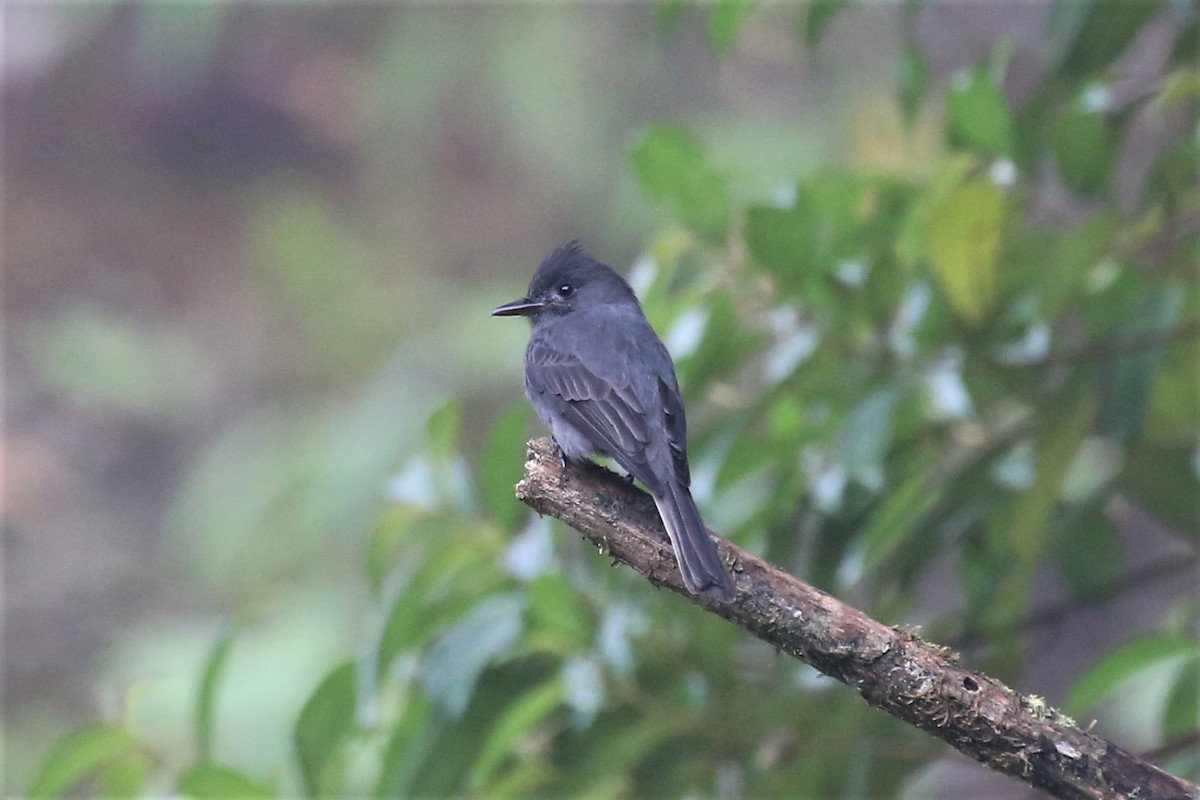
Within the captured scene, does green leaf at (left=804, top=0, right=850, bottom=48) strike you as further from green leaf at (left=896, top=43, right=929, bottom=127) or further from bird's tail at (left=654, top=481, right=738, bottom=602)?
bird's tail at (left=654, top=481, right=738, bottom=602)

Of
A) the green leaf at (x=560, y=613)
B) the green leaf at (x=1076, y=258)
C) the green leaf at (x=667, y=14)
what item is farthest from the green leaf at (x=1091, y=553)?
the green leaf at (x=667, y=14)

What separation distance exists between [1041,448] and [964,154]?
2.52ft

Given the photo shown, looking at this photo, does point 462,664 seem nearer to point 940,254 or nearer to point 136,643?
point 940,254

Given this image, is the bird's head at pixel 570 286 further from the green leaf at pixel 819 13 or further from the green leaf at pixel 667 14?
the green leaf at pixel 819 13

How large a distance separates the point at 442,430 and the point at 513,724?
0.74 m

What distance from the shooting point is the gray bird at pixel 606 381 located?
316 cm

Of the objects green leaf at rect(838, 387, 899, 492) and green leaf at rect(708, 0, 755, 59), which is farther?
green leaf at rect(708, 0, 755, 59)

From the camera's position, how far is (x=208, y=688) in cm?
339

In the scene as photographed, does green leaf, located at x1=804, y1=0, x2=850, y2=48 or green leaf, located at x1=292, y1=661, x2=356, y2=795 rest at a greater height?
green leaf, located at x1=804, y1=0, x2=850, y2=48

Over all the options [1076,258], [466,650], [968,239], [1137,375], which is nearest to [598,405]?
[466,650]

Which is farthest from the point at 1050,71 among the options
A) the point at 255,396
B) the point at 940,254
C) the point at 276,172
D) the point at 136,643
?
the point at 276,172

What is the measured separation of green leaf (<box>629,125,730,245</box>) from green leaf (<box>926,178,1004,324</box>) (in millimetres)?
554

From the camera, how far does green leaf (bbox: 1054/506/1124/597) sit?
3.68 meters

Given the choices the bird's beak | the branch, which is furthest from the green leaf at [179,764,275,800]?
the bird's beak
